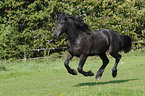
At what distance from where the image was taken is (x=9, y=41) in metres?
21.9

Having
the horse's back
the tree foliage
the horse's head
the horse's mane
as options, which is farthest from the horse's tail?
the tree foliage

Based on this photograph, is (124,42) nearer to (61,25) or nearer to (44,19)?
(61,25)

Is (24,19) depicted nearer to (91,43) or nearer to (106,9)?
(106,9)

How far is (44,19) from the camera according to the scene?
2372cm

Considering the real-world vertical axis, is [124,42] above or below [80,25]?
below

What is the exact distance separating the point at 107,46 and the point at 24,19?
1397 cm

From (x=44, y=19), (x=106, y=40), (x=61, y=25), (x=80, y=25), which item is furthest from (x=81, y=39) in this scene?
(x=44, y=19)

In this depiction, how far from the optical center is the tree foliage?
22.1m

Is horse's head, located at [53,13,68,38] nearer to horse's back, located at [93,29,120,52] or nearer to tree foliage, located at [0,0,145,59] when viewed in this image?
horse's back, located at [93,29,120,52]

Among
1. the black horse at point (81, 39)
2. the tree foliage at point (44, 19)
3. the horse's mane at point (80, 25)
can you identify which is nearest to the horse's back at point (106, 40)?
the black horse at point (81, 39)

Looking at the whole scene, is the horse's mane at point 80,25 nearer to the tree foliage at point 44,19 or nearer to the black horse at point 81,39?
the black horse at point 81,39

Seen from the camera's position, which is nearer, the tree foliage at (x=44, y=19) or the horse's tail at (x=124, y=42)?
the horse's tail at (x=124, y=42)

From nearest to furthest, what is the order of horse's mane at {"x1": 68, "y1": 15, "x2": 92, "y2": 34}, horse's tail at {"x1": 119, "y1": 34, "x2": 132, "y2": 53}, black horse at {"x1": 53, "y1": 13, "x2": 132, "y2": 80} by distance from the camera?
black horse at {"x1": 53, "y1": 13, "x2": 132, "y2": 80} → horse's mane at {"x1": 68, "y1": 15, "x2": 92, "y2": 34} → horse's tail at {"x1": 119, "y1": 34, "x2": 132, "y2": 53}

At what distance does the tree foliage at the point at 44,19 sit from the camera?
72.6 ft
